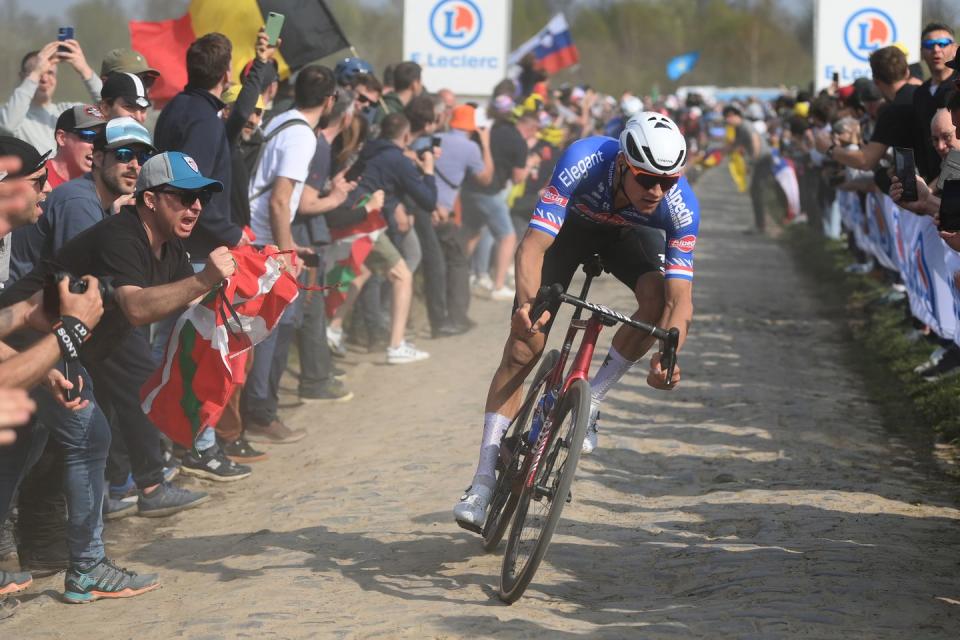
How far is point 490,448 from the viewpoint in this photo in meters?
6.29

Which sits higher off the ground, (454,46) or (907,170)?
(454,46)

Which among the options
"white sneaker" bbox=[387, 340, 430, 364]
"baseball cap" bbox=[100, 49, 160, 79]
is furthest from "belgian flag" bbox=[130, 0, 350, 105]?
"white sneaker" bbox=[387, 340, 430, 364]

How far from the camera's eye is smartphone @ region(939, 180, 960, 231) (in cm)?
529

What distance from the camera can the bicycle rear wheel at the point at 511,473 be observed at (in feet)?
20.6

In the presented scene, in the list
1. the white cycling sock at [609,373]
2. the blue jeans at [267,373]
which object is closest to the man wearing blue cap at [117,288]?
the white cycling sock at [609,373]

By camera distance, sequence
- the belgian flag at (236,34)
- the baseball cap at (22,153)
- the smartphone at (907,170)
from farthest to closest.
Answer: the belgian flag at (236,34) < the smartphone at (907,170) < the baseball cap at (22,153)

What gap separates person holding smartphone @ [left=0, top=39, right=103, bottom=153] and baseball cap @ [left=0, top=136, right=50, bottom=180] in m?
3.27

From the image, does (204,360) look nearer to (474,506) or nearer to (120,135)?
(120,135)

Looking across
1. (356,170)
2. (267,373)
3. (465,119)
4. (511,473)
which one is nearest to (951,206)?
(511,473)

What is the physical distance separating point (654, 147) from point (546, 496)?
1.52m

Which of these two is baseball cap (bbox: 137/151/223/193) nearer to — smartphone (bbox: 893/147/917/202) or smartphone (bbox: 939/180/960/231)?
smartphone (bbox: 939/180/960/231)

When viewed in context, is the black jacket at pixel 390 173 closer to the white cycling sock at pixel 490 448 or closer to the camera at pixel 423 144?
the camera at pixel 423 144

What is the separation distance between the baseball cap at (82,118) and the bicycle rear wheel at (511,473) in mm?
2783

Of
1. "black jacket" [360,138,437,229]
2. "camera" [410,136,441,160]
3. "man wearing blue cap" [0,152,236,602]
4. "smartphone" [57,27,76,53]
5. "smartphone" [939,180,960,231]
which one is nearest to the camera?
"smartphone" [939,180,960,231]
